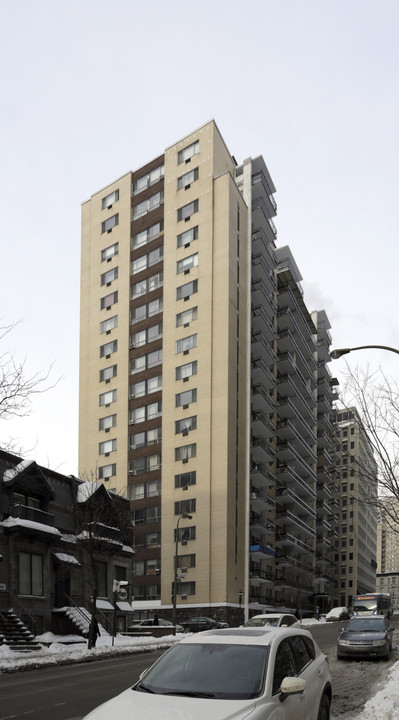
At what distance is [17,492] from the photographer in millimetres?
36531

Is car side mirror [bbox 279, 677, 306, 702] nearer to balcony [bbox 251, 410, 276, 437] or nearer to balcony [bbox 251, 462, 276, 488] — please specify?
balcony [bbox 251, 462, 276, 488]

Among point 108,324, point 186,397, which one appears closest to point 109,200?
point 108,324

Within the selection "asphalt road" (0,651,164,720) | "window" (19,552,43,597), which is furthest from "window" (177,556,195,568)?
"asphalt road" (0,651,164,720)

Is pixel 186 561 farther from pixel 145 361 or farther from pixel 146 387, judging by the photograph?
pixel 145 361

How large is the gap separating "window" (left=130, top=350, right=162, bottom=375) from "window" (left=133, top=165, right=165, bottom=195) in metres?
18.3

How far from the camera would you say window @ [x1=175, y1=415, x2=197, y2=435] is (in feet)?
210

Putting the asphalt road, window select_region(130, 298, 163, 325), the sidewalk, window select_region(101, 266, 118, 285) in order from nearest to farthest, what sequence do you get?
the asphalt road, the sidewalk, window select_region(130, 298, 163, 325), window select_region(101, 266, 118, 285)

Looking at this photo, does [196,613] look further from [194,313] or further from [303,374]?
[303,374]

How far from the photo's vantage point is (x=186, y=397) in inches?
2566

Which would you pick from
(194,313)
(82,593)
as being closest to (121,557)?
(82,593)

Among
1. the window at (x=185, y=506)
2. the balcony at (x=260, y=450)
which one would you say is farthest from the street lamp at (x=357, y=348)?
the balcony at (x=260, y=450)

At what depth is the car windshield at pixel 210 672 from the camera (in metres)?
6.88

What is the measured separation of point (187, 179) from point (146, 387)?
69.3ft

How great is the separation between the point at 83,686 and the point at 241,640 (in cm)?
1106
